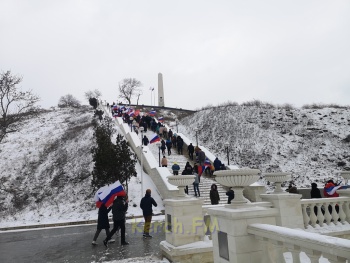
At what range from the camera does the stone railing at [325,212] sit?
7.67 metres

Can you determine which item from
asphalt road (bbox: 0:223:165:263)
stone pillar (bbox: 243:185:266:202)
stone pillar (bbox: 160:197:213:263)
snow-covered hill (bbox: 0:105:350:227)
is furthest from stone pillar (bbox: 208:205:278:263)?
snow-covered hill (bbox: 0:105:350:227)

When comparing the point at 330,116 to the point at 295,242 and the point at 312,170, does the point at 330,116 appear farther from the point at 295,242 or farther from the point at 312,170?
the point at 295,242

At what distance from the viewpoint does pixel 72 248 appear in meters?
8.95

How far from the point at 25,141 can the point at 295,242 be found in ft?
110

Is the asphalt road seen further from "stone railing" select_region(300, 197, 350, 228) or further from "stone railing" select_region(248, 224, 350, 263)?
"stone railing" select_region(248, 224, 350, 263)

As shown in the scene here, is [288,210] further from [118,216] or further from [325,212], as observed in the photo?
[118,216]

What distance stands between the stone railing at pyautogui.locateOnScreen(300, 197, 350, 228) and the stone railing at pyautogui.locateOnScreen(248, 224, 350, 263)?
4418 mm

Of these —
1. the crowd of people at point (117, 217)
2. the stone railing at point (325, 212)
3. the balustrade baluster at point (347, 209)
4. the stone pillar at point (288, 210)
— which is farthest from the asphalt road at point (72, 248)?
the balustrade baluster at point (347, 209)

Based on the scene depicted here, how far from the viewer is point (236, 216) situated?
13.2 feet

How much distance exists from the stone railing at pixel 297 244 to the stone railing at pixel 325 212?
14.5 ft

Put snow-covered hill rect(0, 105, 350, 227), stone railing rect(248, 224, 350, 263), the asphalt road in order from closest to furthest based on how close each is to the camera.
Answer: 1. stone railing rect(248, 224, 350, 263)
2. the asphalt road
3. snow-covered hill rect(0, 105, 350, 227)

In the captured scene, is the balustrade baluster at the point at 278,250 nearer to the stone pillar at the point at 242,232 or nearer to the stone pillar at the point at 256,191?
the stone pillar at the point at 242,232

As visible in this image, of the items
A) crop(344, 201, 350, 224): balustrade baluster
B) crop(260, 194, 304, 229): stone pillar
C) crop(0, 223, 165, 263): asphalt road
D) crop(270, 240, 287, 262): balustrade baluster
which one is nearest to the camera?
crop(270, 240, 287, 262): balustrade baluster

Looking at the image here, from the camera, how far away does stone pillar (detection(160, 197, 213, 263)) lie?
21.8 feet
